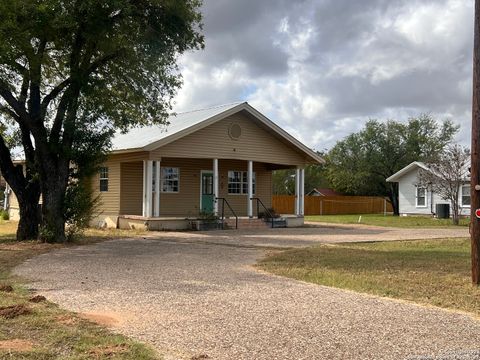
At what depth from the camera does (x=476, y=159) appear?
9430 millimetres

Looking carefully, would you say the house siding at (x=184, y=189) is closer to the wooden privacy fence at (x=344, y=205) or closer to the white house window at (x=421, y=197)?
the white house window at (x=421, y=197)

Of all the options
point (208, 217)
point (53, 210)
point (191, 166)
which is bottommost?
point (208, 217)

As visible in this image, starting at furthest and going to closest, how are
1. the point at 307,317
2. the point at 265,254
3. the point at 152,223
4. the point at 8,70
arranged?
the point at 152,223 < the point at 8,70 < the point at 265,254 < the point at 307,317

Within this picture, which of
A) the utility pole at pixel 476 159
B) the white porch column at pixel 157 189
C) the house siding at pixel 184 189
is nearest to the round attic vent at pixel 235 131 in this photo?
the house siding at pixel 184 189

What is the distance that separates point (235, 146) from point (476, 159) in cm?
1555

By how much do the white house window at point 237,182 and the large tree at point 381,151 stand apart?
2214 cm

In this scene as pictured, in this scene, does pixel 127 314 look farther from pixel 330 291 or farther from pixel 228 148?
pixel 228 148

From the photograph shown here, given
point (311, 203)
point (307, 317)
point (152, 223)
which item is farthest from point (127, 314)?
point (311, 203)

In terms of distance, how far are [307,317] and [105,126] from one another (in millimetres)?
11542

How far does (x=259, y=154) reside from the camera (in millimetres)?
25266

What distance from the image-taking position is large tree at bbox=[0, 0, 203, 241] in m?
15.4

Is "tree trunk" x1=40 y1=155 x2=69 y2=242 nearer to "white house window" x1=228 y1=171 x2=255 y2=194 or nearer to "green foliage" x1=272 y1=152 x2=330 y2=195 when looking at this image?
"white house window" x1=228 y1=171 x2=255 y2=194

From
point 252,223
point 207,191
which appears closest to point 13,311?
point 252,223

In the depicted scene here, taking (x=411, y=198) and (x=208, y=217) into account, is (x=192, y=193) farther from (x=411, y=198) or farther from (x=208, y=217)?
(x=411, y=198)
